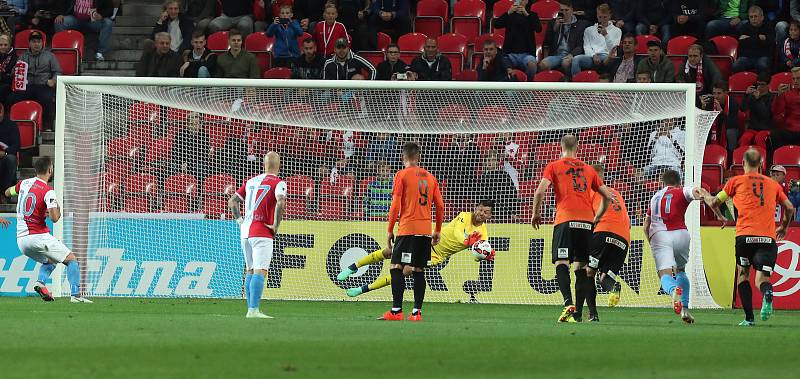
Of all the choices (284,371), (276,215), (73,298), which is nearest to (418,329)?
(276,215)

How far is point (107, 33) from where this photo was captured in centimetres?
2397

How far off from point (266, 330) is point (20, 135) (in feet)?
38.2

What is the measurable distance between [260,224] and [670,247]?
200 inches

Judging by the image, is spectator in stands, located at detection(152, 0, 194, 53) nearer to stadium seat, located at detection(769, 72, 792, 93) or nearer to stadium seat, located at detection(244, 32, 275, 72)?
stadium seat, located at detection(244, 32, 275, 72)

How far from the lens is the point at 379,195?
1822 centimetres

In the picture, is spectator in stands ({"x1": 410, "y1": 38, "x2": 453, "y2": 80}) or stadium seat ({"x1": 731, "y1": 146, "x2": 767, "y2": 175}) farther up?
spectator in stands ({"x1": 410, "y1": 38, "x2": 453, "y2": 80})

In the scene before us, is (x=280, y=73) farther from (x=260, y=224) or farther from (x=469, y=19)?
(x=260, y=224)

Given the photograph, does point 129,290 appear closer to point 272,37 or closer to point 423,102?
point 423,102

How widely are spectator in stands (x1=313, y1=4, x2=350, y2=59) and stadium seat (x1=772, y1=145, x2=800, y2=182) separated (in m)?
7.72

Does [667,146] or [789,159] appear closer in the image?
[667,146]

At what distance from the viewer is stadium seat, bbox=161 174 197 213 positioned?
18.1 metres

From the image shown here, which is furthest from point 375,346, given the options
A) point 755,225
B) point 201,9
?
point 201,9

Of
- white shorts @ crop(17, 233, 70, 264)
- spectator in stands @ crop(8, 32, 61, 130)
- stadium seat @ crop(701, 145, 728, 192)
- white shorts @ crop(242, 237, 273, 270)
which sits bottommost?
white shorts @ crop(17, 233, 70, 264)

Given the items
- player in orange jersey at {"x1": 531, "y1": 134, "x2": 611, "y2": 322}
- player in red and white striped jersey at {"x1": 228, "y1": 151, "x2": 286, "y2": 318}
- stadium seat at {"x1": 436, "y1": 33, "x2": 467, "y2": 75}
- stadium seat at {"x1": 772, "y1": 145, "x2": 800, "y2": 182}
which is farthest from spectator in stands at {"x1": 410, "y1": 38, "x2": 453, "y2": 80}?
player in orange jersey at {"x1": 531, "y1": 134, "x2": 611, "y2": 322}
